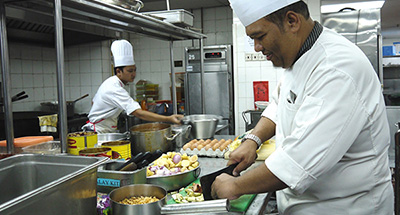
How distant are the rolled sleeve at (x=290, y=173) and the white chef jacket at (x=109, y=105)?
2064 millimetres

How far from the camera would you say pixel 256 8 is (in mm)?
1192

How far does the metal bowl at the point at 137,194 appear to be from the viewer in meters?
1.13

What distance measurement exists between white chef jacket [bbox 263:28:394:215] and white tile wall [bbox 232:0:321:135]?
360cm

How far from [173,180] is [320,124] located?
0.80 m

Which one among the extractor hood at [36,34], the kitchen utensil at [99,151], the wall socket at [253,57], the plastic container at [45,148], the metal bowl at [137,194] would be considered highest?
the extractor hood at [36,34]

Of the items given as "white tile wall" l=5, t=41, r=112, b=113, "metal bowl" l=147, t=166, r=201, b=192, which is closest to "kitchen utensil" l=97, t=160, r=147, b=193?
"metal bowl" l=147, t=166, r=201, b=192

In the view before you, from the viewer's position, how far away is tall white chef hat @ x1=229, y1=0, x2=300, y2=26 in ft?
3.80

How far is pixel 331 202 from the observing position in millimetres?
1199

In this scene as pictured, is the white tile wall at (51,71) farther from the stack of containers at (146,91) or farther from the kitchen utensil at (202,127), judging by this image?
the kitchen utensil at (202,127)

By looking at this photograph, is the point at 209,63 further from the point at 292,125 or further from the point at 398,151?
the point at 292,125

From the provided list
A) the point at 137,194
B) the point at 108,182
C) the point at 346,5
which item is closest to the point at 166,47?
the point at 346,5

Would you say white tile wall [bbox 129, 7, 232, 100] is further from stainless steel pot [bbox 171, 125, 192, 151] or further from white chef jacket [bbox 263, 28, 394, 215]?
white chef jacket [bbox 263, 28, 394, 215]

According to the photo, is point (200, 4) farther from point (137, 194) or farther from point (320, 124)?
point (320, 124)

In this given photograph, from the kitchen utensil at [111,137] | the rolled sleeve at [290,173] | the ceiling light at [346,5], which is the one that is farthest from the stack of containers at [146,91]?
the rolled sleeve at [290,173]
